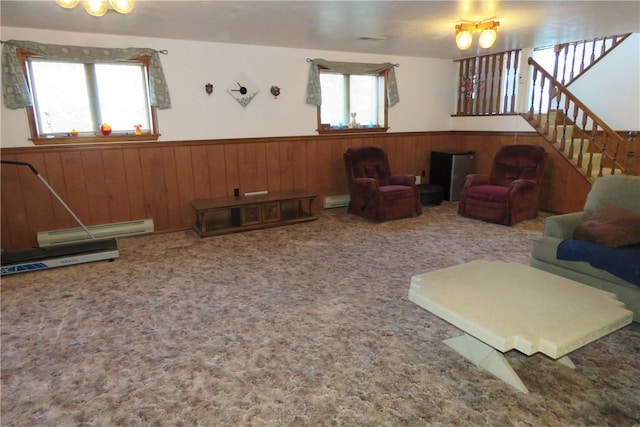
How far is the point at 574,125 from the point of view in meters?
5.52

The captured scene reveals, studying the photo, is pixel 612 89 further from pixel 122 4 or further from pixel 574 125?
pixel 122 4

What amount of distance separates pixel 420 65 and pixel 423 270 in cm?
409

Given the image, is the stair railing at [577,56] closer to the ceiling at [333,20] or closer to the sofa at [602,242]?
the ceiling at [333,20]

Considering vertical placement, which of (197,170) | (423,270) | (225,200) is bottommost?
(423,270)

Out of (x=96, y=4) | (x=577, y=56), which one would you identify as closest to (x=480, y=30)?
(x=577, y=56)

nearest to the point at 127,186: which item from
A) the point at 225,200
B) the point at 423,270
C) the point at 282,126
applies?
the point at 225,200

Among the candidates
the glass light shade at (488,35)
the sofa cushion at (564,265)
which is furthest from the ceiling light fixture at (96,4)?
the sofa cushion at (564,265)

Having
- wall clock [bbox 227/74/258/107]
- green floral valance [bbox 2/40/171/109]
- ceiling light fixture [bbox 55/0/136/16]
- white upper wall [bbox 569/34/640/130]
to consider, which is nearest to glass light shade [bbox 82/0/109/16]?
ceiling light fixture [bbox 55/0/136/16]

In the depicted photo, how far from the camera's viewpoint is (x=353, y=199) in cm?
555

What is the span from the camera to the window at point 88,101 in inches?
168

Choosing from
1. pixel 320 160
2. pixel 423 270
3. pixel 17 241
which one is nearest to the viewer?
pixel 423 270

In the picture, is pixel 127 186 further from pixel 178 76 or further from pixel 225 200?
pixel 178 76

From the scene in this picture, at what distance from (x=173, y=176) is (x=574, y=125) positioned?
545cm

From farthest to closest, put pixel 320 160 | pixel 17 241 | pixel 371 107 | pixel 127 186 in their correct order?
pixel 371 107
pixel 320 160
pixel 127 186
pixel 17 241
